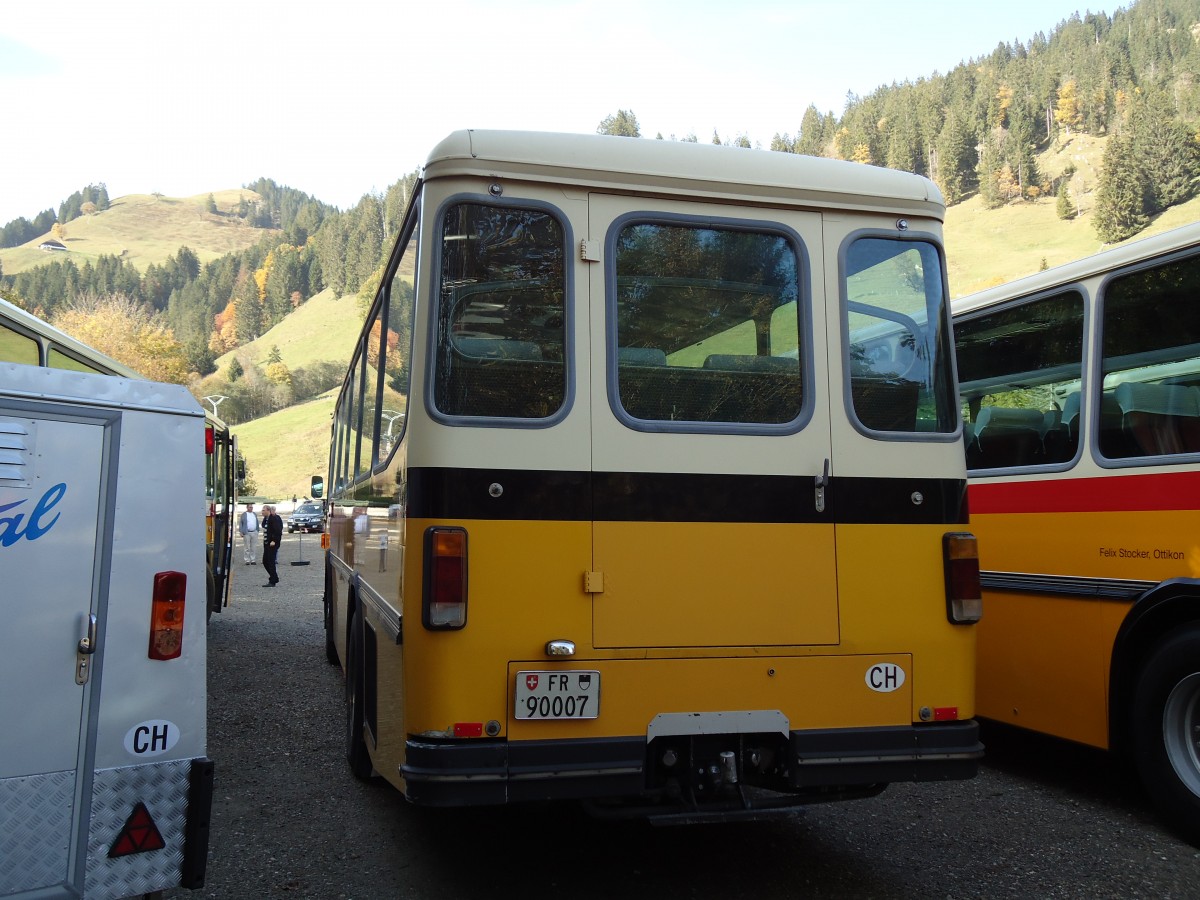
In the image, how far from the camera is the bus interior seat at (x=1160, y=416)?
5160mm

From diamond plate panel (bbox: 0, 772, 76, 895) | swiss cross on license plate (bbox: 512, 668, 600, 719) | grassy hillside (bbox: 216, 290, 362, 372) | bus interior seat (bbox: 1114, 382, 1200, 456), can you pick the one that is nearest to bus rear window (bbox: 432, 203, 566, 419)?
swiss cross on license plate (bbox: 512, 668, 600, 719)

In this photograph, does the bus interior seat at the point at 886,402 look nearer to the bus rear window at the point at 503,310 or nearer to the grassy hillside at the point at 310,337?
the bus rear window at the point at 503,310

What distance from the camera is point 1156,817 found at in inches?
214

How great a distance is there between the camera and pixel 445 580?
12.7 ft

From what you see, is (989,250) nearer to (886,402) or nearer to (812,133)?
(812,133)

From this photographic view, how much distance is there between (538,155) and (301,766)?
455 cm

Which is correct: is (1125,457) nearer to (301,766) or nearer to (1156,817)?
(1156,817)

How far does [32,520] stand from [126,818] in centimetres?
100

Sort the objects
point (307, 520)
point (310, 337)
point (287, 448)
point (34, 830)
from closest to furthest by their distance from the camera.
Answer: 1. point (34, 830)
2. point (307, 520)
3. point (287, 448)
4. point (310, 337)

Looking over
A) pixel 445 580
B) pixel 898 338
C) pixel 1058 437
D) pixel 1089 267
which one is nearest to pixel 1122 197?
pixel 1089 267

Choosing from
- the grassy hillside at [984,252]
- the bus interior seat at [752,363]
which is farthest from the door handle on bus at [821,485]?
the grassy hillside at [984,252]

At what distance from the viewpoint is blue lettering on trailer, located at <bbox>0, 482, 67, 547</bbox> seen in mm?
3170

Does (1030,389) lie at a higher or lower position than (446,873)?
higher

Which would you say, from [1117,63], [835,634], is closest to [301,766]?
[835,634]
